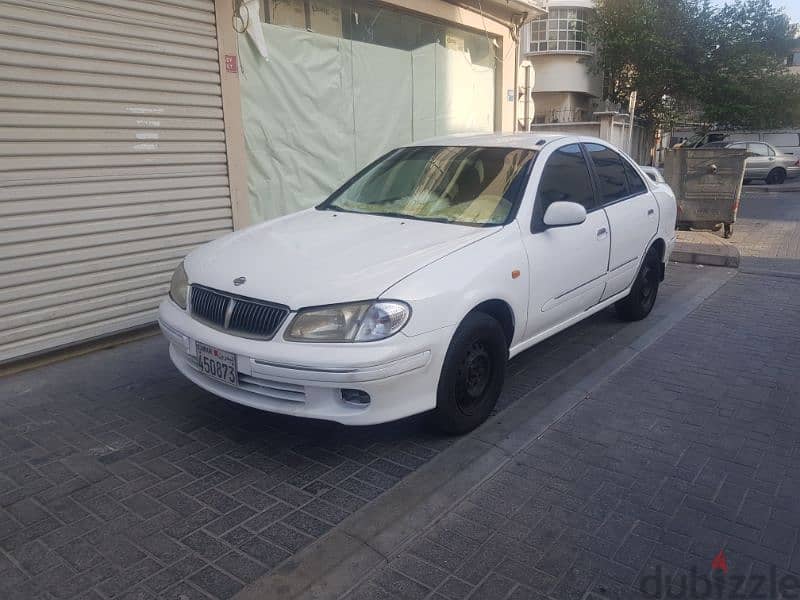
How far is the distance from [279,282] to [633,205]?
3.42 m

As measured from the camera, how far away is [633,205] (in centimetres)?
552

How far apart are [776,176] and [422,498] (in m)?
25.2

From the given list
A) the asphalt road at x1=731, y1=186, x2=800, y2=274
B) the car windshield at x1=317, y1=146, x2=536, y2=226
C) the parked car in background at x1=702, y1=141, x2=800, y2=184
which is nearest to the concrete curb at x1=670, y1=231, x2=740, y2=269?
the asphalt road at x1=731, y1=186, x2=800, y2=274

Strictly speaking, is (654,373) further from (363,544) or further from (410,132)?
(410,132)

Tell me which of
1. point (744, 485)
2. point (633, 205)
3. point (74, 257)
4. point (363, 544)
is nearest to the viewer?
point (363, 544)

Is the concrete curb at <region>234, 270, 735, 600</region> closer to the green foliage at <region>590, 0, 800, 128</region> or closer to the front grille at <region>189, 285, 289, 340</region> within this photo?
the front grille at <region>189, 285, 289, 340</region>

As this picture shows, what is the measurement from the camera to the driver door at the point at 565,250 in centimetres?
422

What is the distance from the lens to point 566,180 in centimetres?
475

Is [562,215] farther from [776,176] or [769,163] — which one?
[776,176]

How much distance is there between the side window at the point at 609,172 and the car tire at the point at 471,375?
198 centimetres

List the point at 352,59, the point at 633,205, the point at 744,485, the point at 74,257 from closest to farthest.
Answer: the point at 744,485 → the point at 74,257 → the point at 633,205 → the point at 352,59

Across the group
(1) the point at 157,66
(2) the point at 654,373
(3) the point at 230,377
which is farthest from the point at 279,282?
(1) the point at 157,66

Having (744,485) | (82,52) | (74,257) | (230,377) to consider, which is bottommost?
(744,485)

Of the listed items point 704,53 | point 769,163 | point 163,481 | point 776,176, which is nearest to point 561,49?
point 704,53
